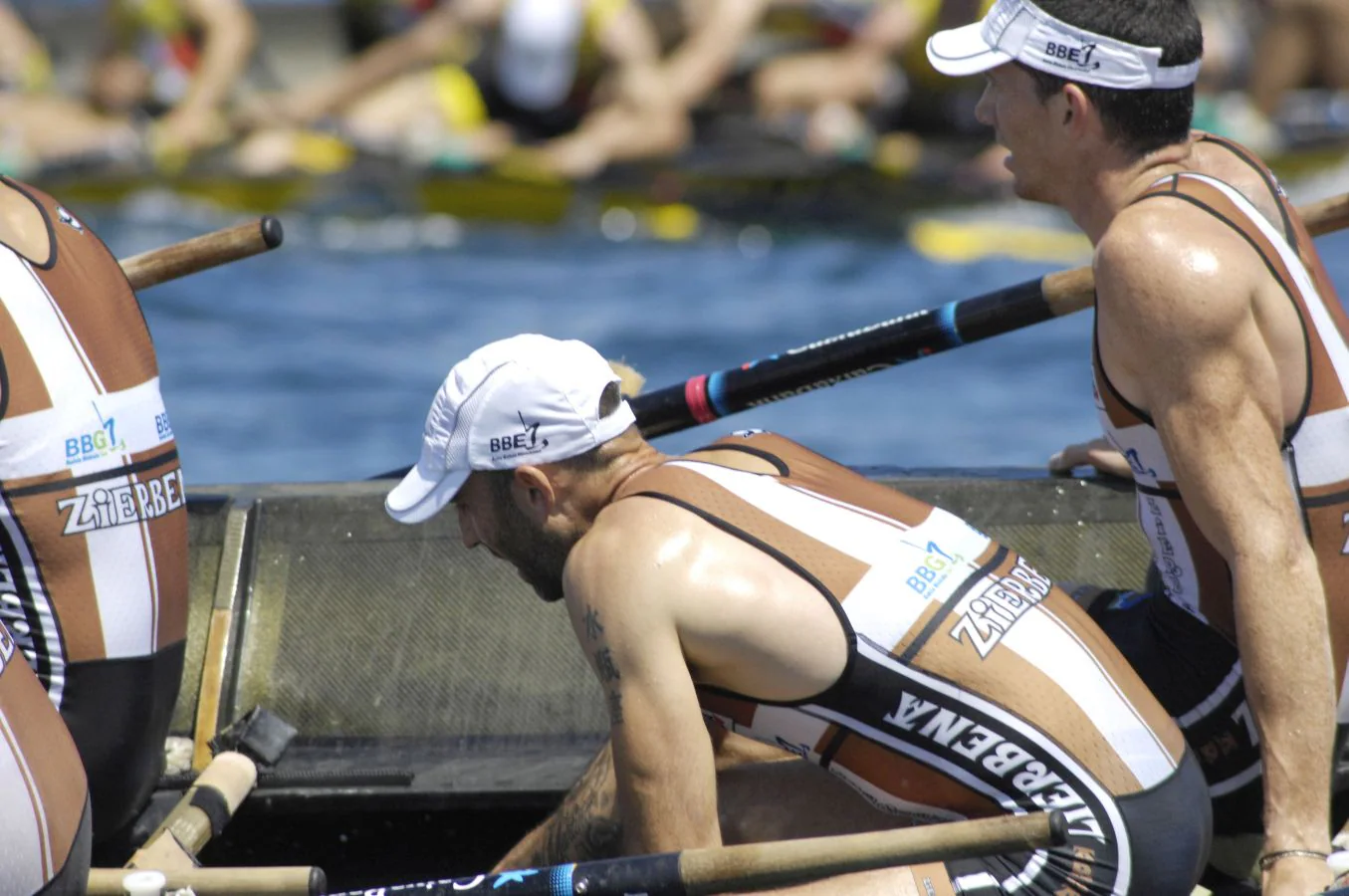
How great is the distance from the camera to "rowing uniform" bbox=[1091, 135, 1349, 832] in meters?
3.12

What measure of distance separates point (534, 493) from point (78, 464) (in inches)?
37.6

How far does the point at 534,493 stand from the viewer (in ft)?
9.66

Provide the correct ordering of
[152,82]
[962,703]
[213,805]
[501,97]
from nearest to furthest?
[962,703], [213,805], [501,97], [152,82]

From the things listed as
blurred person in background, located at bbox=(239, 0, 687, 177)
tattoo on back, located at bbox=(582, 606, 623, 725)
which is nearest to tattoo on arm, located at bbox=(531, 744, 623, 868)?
tattoo on back, located at bbox=(582, 606, 623, 725)

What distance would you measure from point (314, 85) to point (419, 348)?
14.4 feet

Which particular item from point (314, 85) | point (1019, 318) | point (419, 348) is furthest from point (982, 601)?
point (314, 85)

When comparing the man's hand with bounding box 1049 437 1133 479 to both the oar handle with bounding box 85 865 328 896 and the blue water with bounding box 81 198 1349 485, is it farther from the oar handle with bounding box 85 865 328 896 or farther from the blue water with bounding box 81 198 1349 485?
the blue water with bounding box 81 198 1349 485

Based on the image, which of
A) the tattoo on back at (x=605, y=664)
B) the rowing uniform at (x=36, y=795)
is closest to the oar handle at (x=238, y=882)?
the rowing uniform at (x=36, y=795)

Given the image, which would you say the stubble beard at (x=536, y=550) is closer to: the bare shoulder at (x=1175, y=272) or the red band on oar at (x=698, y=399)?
the bare shoulder at (x=1175, y=272)

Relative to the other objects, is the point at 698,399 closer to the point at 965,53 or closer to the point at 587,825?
the point at 965,53

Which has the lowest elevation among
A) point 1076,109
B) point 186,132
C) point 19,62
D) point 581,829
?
point 186,132

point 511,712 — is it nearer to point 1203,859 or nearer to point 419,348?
point 1203,859

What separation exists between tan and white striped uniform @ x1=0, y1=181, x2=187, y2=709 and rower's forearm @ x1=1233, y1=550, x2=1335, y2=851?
2022 mm

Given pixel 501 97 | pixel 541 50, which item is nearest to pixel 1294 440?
pixel 541 50
